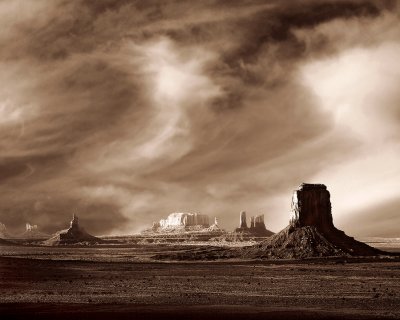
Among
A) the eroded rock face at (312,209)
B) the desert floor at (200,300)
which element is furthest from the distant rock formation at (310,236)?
the desert floor at (200,300)

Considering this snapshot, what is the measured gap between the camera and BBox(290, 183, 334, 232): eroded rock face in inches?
5989

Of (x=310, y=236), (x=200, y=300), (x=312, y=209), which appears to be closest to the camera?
(x=200, y=300)

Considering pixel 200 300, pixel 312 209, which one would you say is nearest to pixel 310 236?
pixel 312 209

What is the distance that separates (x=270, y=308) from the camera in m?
36.9

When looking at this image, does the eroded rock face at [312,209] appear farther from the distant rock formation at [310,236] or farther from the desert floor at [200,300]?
the desert floor at [200,300]

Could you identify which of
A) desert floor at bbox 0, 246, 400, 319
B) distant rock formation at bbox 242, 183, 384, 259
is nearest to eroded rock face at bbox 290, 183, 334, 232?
distant rock formation at bbox 242, 183, 384, 259

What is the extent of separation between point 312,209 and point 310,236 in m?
11.3

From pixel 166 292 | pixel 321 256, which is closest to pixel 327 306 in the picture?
pixel 166 292

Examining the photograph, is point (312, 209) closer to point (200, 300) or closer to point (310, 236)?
point (310, 236)

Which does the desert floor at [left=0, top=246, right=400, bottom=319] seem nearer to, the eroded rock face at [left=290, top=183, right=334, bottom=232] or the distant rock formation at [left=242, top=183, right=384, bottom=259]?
the distant rock formation at [left=242, top=183, right=384, bottom=259]

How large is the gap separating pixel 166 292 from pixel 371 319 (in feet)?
70.3

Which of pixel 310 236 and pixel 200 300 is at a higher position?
pixel 310 236

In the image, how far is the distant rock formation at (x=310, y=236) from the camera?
5369 inches

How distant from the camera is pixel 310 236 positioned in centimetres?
14488
